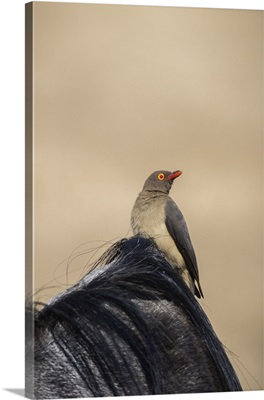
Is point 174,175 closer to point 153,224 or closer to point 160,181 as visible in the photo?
point 160,181

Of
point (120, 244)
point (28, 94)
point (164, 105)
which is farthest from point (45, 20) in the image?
point (120, 244)

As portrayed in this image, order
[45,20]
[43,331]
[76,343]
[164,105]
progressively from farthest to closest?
[164,105] < [45,20] < [43,331] < [76,343]

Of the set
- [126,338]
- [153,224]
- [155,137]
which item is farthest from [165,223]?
[126,338]

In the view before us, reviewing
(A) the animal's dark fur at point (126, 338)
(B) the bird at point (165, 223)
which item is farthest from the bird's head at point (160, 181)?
(A) the animal's dark fur at point (126, 338)

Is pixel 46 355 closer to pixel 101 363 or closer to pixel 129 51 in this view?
pixel 101 363

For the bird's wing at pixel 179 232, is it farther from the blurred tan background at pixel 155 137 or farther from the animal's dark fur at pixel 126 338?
the animal's dark fur at pixel 126 338

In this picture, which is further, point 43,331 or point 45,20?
point 45,20

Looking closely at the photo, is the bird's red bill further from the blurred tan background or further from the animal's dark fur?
the animal's dark fur
